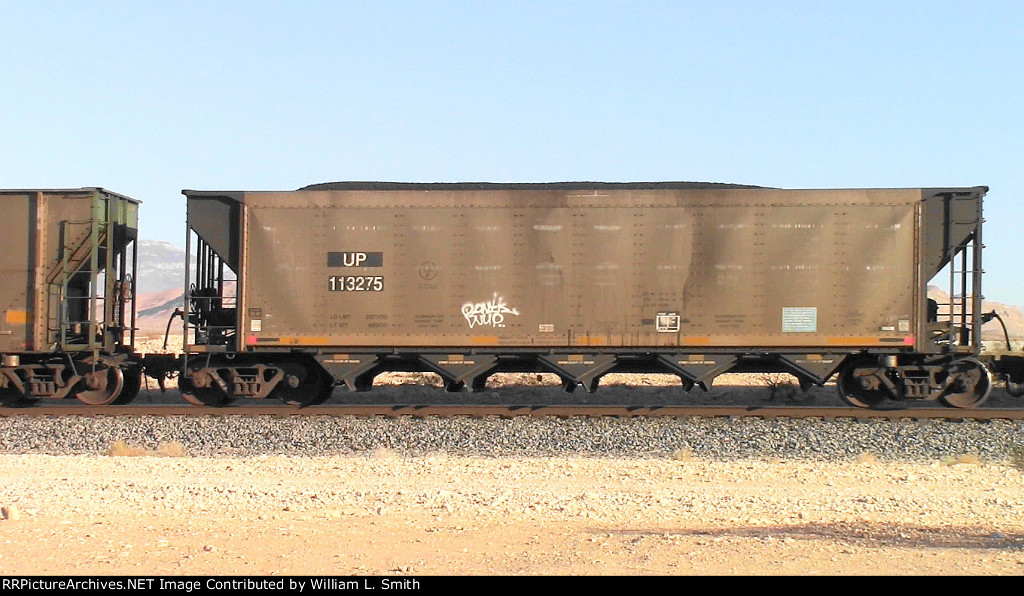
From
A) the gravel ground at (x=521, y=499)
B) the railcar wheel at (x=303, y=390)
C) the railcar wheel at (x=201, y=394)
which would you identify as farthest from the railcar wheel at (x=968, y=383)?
the railcar wheel at (x=201, y=394)

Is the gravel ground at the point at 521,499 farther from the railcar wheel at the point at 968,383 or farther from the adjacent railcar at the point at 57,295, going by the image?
the adjacent railcar at the point at 57,295

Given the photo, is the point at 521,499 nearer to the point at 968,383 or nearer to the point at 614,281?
the point at 614,281

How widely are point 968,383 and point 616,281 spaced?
5629mm

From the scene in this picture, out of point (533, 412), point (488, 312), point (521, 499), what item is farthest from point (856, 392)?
point (521, 499)

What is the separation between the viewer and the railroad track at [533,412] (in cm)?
1287

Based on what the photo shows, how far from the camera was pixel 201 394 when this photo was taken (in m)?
14.2

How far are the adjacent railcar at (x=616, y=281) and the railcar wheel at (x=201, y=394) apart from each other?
0.79 meters

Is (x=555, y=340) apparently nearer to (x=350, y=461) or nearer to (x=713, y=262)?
Result: (x=713, y=262)

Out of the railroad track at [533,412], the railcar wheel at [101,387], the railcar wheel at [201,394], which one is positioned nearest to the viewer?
the railroad track at [533,412]

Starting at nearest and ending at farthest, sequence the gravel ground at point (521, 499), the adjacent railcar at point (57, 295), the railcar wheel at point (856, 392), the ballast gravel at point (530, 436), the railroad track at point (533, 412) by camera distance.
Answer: the gravel ground at point (521, 499)
the ballast gravel at point (530, 436)
the railroad track at point (533, 412)
the railcar wheel at point (856, 392)
the adjacent railcar at point (57, 295)

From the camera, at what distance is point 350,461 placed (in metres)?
9.86

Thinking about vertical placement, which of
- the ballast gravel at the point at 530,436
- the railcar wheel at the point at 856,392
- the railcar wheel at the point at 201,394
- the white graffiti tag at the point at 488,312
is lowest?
the ballast gravel at the point at 530,436

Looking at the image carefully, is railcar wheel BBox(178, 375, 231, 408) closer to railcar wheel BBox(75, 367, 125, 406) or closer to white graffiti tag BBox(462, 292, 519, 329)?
railcar wheel BBox(75, 367, 125, 406)

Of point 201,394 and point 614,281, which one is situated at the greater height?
point 614,281
